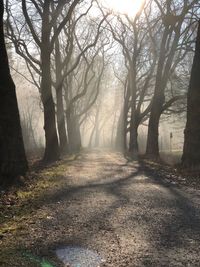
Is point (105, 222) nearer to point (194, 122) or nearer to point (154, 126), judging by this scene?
point (194, 122)

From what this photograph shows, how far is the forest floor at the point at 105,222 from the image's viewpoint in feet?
18.6

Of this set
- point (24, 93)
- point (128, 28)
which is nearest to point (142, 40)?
point (128, 28)

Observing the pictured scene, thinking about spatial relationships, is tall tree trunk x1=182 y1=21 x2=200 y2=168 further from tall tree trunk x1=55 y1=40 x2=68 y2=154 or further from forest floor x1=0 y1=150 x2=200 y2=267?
tall tree trunk x1=55 y1=40 x2=68 y2=154

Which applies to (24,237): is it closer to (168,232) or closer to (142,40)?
(168,232)

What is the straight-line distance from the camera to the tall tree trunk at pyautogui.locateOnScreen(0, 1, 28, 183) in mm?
11695

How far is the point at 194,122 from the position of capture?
15.8m

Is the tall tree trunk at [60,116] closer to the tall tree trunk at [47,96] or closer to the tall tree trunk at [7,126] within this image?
the tall tree trunk at [47,96]

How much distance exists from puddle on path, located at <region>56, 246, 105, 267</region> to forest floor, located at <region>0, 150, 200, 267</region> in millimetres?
100

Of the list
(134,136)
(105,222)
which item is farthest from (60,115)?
(105,222)

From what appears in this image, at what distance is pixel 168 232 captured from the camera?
6.77m

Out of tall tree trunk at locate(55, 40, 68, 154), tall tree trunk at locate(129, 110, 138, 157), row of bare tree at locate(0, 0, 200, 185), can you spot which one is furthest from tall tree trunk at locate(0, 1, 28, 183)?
tall tree trunk at locate(129, 110, 138, 157)

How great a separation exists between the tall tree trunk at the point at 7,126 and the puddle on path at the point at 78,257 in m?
5.96

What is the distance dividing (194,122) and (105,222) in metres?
9.11

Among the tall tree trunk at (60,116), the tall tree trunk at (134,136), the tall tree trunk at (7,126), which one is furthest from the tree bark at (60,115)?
the tall tree trunk at (7,126)
